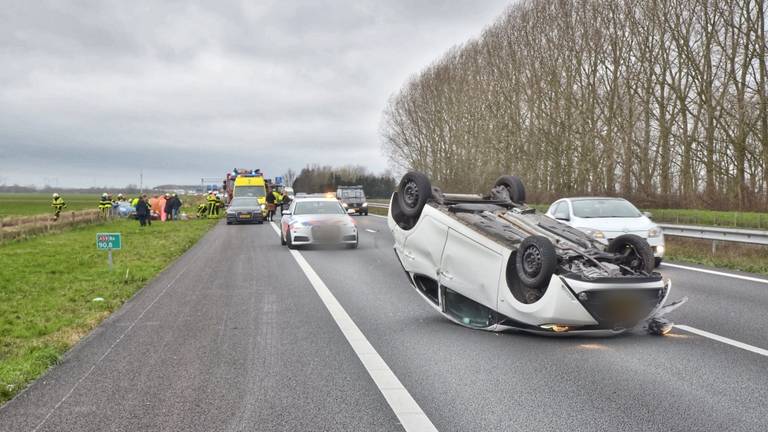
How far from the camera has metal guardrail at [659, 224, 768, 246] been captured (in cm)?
1490

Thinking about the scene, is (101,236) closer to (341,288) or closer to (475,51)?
(341,288)

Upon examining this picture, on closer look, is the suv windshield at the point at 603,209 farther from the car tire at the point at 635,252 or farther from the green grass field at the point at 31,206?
the green grass field at the point at 31,206

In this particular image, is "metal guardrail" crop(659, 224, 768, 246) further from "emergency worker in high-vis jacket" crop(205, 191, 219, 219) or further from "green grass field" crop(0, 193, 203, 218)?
"green grass field" crop(0, 193, 203, 218)

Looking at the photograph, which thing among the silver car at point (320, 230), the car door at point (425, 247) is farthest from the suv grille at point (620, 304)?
the silver car at point (320, 230)

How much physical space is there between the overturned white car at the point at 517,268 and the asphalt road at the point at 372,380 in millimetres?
277

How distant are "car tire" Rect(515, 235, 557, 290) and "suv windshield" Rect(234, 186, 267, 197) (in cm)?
3719

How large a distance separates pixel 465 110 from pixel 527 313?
166 ft

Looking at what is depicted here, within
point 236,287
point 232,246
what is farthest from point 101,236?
point 232,246

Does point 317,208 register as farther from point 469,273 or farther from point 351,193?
point 351,193

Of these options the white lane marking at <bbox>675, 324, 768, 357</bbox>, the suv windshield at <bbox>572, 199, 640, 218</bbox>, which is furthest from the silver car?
the white lane marking at <bbox>675, 324, 768, 357</bbox>

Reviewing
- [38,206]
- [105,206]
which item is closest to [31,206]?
[38,206]

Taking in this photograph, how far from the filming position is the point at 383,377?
5.68 m

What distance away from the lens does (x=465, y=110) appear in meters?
56.1

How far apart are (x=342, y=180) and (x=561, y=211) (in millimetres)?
137152
